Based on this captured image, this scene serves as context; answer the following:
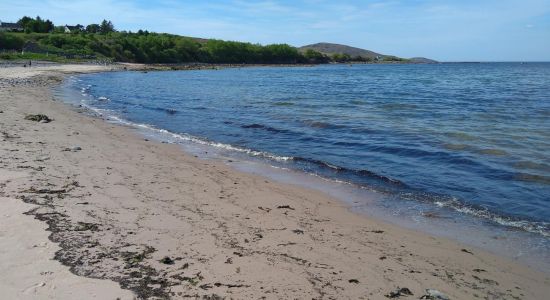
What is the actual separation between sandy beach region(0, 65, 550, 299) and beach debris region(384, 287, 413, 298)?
26mm

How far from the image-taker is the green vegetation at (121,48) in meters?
93.7

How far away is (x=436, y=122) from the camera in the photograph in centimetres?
1964

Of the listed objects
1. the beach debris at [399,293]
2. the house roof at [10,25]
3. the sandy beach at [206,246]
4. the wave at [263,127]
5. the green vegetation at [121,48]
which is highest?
the house roof at [10,25]

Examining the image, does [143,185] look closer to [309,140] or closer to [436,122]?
[309,140]

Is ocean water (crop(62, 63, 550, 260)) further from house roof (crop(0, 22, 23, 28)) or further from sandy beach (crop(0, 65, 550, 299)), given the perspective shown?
house roof (crop(0, 22, 23, 28))

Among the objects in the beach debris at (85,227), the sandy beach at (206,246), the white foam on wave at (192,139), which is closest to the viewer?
the sandy beach at (206,246)

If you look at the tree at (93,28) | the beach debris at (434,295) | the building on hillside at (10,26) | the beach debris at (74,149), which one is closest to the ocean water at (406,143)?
the beach debris at (434,295)

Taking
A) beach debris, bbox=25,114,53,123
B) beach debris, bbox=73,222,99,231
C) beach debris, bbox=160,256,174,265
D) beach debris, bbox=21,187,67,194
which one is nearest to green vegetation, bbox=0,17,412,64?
beach debris, bbox=25,114,53,123

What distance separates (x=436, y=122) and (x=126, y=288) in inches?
695

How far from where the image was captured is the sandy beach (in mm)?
4906

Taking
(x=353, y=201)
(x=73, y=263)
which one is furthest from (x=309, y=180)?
(x=73, y=263)

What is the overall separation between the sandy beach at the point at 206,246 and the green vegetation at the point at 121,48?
77.5 meters

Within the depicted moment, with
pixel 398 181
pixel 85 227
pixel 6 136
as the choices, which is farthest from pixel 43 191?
pixel 398 181

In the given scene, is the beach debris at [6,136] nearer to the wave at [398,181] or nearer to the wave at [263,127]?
the wave at [398,181]
